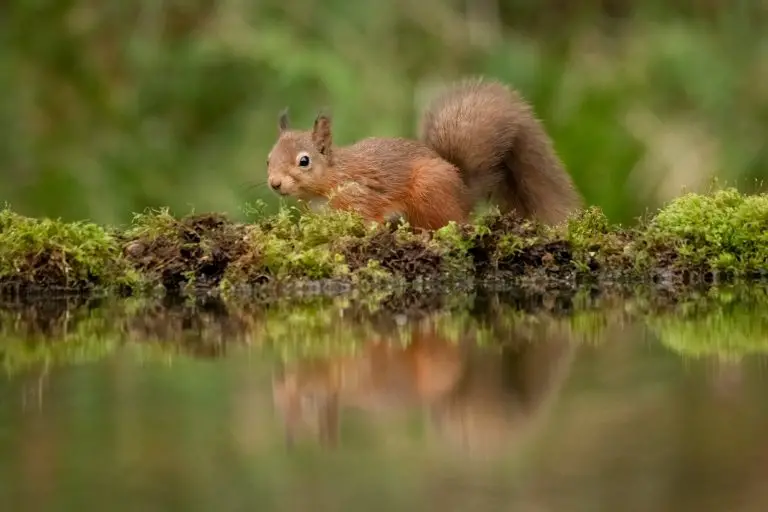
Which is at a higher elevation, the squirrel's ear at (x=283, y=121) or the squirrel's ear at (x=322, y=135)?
the squirrel's ear at (x=283, y=121)

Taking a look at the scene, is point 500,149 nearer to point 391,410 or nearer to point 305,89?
point 305,89

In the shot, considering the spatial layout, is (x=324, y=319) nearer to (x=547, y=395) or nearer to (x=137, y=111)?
(x=547, y=395)

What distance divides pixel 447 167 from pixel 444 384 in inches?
82.7

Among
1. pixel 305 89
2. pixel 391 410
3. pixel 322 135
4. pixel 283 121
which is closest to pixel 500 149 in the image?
pixel 322 135

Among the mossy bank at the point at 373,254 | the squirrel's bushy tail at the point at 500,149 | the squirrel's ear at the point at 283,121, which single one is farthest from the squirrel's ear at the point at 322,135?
the mossy bank at the point at 373,254

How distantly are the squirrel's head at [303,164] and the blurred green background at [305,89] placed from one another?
69cm

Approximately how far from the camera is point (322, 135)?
4.41m

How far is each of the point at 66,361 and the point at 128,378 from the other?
0.24 metres

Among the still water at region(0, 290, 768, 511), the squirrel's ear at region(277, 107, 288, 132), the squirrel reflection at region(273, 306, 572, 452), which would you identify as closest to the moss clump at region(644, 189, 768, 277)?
the still water at region(0, 290, 768, 511)

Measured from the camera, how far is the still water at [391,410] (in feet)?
4.56

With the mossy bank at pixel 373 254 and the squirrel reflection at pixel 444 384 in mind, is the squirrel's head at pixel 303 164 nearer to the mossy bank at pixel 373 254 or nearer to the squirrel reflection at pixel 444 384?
the mossy bank at pixel 373 254

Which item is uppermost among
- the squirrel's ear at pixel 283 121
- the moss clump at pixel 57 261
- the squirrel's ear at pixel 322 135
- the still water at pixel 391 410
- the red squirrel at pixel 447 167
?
the squirrel's ear at pixel 283 121

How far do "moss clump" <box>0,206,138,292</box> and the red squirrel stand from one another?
858 millimetres

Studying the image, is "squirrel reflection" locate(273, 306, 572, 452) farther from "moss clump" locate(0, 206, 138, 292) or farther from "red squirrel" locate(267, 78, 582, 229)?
"red squirrel" locate(267, 78, 582, 229)
